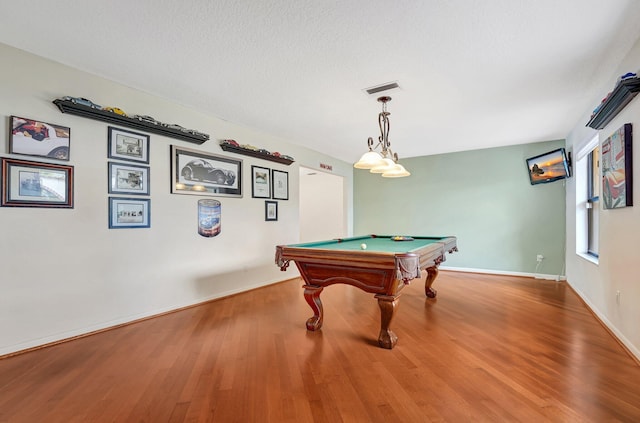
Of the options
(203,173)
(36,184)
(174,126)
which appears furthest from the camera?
(203,173)

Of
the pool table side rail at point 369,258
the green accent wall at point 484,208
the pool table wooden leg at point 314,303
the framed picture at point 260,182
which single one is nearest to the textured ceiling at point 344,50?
the framed picture at point 260,182

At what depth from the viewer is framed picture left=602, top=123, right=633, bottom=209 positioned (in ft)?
7.63

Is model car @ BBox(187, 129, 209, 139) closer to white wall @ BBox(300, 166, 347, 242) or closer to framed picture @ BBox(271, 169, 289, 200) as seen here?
framed picture @ BBox(271, 169, 289, 200)

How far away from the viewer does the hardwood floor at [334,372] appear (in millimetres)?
1655

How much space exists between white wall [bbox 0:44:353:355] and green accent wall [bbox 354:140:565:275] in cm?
395

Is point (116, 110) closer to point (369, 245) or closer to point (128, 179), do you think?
point (128, 179)

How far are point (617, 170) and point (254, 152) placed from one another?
4068 mm

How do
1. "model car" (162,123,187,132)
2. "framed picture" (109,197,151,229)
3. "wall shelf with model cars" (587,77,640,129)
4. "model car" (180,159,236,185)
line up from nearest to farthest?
"wall shelf with model cars" (587,77,640,129), "framed picture" (109,197,151,229), "model car" (162,123,187,132), "model car" (180,159,236,185)

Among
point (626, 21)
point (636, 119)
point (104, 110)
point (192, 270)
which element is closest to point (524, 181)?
point (636, 119)

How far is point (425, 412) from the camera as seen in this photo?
165 centimetres

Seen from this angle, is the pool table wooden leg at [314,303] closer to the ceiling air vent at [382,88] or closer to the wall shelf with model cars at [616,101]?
the ceiling air vent at [382,88]

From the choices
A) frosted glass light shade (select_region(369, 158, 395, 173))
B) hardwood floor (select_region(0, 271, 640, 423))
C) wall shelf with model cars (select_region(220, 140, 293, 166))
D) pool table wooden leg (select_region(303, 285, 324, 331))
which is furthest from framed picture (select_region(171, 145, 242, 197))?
frosted glass light shade (select_region(369, 158, 395, 173))

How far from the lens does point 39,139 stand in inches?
97.4

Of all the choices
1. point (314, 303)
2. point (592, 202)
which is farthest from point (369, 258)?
point (592, 202)
